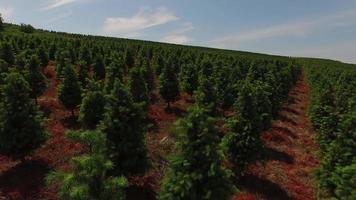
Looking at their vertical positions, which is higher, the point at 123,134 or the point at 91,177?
the point at 91,177

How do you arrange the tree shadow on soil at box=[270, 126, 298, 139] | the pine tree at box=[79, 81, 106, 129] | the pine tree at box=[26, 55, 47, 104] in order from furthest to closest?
the tree shadow on soil at box=[270, 126, 298, 139]
the pine tree at box=[26, 55, 47, 104]
the pine tree at box=[79, 81, 106, 129]

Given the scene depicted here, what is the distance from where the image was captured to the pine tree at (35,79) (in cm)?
3675

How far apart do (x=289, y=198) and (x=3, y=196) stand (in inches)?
728

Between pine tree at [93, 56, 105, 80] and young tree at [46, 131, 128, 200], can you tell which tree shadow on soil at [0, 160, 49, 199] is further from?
pine tree at [93, 56, 105, 80]

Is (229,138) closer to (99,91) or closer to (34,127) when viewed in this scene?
(99,91)

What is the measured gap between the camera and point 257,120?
1044 inches

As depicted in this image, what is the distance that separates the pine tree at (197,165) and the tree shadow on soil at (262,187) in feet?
30.6

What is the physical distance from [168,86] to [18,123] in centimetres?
1838

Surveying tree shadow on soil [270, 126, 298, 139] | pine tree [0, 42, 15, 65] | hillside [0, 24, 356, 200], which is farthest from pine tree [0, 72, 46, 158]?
tree shadow on soil [270, 126, 298, 139]

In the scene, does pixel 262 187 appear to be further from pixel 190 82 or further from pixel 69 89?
pixel 190 82

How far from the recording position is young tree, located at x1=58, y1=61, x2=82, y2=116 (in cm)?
3484

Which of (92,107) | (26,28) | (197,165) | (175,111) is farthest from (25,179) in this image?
(26,28)

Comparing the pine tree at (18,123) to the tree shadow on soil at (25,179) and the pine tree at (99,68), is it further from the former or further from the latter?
the pine tree at (99,68)

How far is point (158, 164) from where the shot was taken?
92.3 ft
